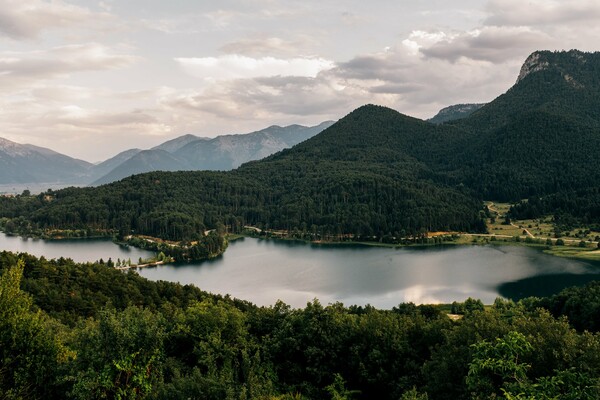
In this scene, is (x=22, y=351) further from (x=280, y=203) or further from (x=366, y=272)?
(x=280, y=203)

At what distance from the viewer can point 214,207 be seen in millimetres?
125000

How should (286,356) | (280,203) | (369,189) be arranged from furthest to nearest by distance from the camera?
(280,203) → (369,189) → (286,356)

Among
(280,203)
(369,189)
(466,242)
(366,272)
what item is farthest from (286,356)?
(280,203)

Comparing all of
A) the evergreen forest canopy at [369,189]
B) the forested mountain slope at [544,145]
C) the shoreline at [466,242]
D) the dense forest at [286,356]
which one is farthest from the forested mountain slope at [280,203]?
the dense forest at [286,356]

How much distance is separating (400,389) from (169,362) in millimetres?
9196

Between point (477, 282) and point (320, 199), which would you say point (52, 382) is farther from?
point (320, 199)

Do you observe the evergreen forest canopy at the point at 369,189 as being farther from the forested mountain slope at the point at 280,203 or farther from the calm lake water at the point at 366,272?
the calm lake water at the point at 366,272

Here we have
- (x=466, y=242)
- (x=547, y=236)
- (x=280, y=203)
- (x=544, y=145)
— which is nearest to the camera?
(x=547, y=236)

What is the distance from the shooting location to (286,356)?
21.3 meters

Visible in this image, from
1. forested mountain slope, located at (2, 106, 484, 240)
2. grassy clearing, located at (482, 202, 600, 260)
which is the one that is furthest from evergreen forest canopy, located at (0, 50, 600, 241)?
grassy clearing, located at (482, 202, 600, 260)

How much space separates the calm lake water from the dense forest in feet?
105

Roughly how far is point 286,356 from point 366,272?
4985 cm

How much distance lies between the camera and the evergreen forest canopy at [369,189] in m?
107

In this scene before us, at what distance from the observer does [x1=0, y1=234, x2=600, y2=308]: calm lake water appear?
190ft
